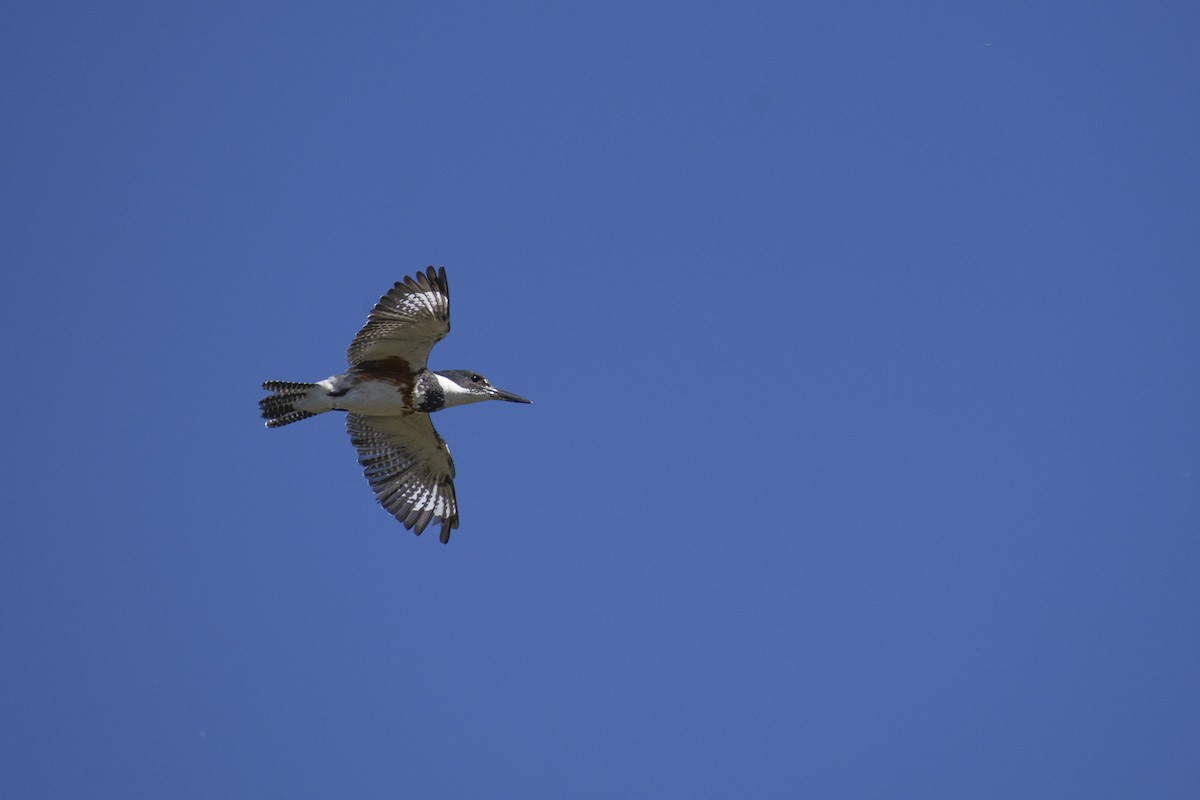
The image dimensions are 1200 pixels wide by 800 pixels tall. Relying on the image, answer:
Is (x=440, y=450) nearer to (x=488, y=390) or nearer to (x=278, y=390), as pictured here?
(x=488, y=390)

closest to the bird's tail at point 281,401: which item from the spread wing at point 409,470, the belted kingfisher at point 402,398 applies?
the belted kingfisher at point 402,398

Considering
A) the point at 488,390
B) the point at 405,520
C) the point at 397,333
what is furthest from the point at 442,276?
the point at 405,520

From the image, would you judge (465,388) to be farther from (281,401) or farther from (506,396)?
(281,401)

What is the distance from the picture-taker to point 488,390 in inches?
544

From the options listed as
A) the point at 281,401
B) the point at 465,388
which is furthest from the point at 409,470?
the point at 281,401

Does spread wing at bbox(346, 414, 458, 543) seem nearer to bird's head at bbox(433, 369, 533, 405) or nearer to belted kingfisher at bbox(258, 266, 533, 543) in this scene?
belted kingfisher at bbox(258, 266, 533, 543)

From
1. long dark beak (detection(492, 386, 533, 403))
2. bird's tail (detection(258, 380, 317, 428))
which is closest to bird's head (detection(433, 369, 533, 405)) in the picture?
long dark beak (detection(492, 386, 533, 403))

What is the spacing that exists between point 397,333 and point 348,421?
172 centimetres

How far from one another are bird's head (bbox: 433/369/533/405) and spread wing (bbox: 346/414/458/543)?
22.1 inches

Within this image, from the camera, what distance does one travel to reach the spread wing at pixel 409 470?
1395 cm

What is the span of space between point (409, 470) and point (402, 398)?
1296 mm

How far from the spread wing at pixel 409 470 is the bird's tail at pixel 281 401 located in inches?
45.7

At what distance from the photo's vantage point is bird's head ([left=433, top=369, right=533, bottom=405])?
13.5 meters

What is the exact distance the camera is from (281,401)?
41.8 feet
